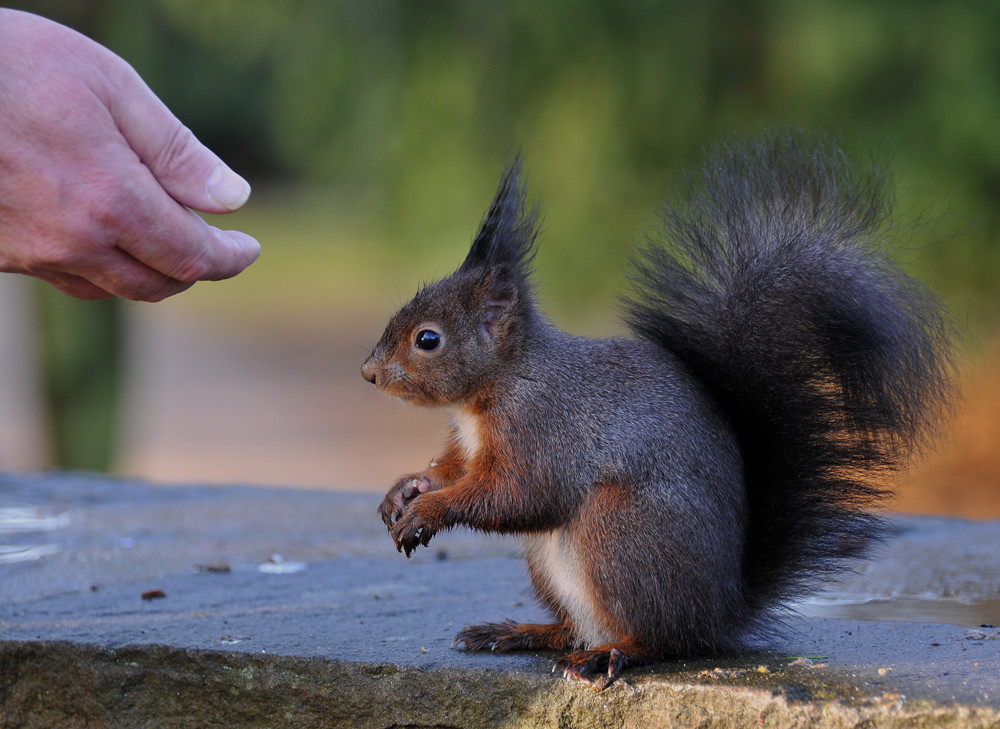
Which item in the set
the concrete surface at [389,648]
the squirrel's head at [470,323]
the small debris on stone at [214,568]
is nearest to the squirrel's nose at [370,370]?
the squirrel's head at [470,323]

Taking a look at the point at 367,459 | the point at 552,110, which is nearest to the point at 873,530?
the point at 552,110

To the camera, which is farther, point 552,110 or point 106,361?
point 106,361

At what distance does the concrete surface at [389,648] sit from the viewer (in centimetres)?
188

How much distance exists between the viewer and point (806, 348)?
2090 millimetres

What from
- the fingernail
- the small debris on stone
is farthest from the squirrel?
the small debris on stone

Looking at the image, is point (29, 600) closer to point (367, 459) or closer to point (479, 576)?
A: point (479, 576)

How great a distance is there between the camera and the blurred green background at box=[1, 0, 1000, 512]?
4465 millimetres

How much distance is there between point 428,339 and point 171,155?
1.83 feet

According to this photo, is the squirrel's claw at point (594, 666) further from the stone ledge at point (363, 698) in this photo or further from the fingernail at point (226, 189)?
the fingernail at point (226, 189)

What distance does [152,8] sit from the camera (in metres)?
6.48

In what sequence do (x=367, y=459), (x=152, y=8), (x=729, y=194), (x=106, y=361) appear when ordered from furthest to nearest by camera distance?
1. (x=367, y=459)
2. (x=152, y=8)
3. (x=106, y=361)
4. (x=729, y=194)

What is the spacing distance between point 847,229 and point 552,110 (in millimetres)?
2730

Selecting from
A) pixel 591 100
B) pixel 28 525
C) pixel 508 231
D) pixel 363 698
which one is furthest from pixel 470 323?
pixel 591 100

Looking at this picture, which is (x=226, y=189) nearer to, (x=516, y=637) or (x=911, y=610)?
(x=516, y=637)
